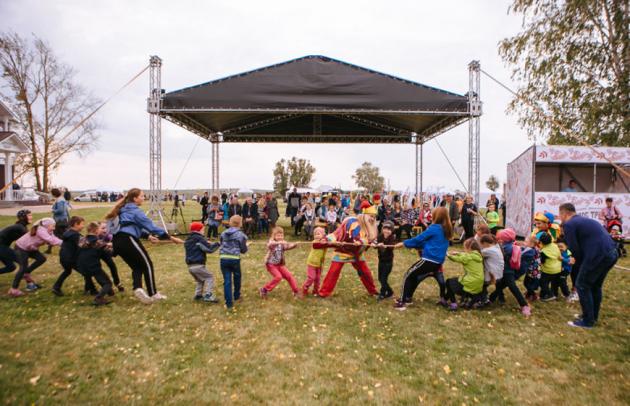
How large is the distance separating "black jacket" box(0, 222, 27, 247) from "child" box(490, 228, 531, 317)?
8741 millimetres

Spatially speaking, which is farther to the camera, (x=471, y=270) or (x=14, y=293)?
(x=14, y=293)

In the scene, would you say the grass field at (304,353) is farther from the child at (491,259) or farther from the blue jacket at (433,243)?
the blue jacket at (433,243)

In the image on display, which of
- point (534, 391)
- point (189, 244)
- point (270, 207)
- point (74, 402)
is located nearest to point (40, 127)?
point (270, 207)

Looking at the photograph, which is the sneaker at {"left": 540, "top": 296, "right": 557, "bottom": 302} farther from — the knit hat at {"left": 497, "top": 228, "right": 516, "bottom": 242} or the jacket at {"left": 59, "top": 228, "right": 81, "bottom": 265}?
the jacket at {"left": 59, "top": 228, "right": 81, "bottom": 265}

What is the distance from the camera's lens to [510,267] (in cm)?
572

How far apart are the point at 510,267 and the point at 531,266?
2.80ft

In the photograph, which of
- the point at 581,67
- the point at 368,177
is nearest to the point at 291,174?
the point at 368,177

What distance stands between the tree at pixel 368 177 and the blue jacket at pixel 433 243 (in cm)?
8059

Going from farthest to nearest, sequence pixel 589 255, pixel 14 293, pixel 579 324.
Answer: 1. pixel 14 293
2. pixel 579 324
3. pixel 589 255

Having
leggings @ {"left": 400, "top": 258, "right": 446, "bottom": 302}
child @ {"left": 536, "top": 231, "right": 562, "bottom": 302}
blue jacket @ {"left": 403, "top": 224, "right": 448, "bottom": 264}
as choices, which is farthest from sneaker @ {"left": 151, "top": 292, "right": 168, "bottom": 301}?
child @ {"left": 536, "top": 231, "right": 562, "bottom": 302}

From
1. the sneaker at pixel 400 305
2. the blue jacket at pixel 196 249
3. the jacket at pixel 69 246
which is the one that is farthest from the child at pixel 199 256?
the sneaker at pixel 400 305

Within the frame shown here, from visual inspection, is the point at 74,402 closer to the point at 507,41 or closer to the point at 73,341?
the point at 73,341

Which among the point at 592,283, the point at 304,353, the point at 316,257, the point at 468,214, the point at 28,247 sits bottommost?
the point at 304,353

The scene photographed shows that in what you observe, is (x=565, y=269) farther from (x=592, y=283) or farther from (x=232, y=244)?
(x=232, y=244)
